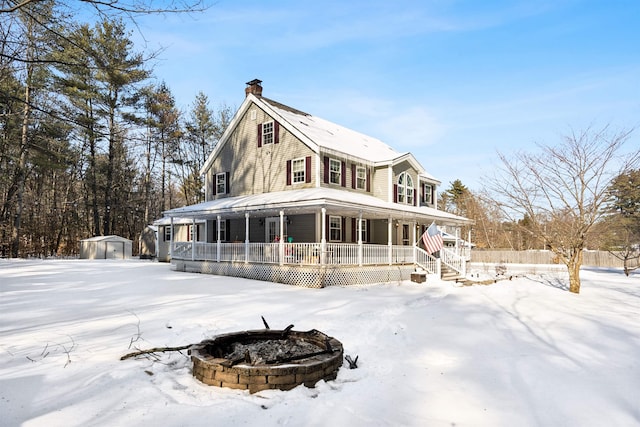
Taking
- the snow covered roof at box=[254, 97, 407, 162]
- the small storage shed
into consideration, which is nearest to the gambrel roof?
the snow covered roof at box=[254, 97, 407, 162]

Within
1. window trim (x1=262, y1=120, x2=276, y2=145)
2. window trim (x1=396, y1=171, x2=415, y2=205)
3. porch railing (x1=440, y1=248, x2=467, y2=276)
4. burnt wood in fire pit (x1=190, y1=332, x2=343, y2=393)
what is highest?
window trim (x1=262, y1=120, x2=276, y2=145)

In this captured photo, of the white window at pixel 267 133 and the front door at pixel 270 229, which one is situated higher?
the white window at pixel 267 133

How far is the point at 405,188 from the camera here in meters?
21.2

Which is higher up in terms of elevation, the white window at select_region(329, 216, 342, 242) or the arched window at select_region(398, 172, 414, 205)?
the arched window at select_region(398, 172, 414, 205)

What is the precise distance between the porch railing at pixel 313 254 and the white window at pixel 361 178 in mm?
3850

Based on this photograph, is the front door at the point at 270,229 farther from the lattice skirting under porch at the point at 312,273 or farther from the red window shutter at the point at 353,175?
the red window shutter at the point at 353,175

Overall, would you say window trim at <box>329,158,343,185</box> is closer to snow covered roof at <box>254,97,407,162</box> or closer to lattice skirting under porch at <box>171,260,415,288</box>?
snow covered roof at <box>254,97,407,162</box>

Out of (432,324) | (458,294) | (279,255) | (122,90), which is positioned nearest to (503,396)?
(432,324)

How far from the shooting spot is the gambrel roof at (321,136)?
18.2 m

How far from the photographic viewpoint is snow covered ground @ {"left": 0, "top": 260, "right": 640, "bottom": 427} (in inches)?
158

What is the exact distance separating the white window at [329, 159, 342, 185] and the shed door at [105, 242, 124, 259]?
2061 centimetres

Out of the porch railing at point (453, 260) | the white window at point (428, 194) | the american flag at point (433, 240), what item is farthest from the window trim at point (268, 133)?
the white window at point (428, 194)

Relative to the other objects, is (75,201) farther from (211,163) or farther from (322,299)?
(322,299)

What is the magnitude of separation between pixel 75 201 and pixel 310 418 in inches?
1586
